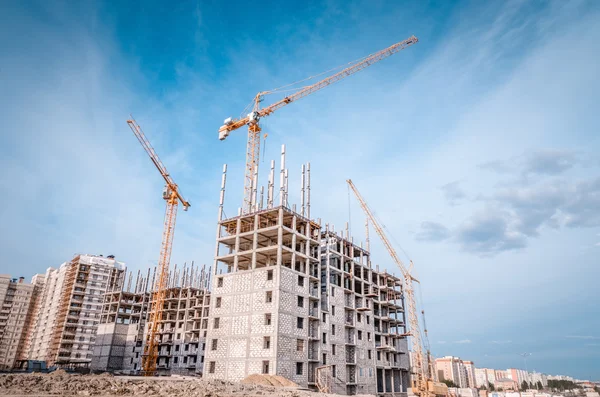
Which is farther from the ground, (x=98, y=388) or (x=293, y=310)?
(x=293, y=310)

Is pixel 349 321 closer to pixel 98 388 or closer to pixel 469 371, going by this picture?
pixel 98 388

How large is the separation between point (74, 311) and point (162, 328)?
41.0 m

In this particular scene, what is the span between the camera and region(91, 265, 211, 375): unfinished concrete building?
90.6m

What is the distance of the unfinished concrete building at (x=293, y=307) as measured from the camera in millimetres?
51938

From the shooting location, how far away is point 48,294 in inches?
5620

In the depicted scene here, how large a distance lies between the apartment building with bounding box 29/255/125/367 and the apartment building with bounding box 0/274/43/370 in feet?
26.5

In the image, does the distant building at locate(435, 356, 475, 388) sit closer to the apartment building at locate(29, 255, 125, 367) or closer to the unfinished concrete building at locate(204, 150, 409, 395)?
the unfinished concrete building at locate(204, 150, 409, 395)

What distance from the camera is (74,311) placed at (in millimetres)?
123375

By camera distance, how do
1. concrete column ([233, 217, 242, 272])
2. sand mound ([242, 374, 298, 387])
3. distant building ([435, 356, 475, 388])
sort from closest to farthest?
sand mound ([242, 374, 298, 387])
concrete column ([233, 217, 242, 272])
distant building ([435, 356, 475, 388])

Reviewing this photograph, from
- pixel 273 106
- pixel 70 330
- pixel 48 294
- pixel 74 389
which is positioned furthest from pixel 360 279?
pixel 48 294

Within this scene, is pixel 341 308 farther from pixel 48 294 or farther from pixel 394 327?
pixel 48 294

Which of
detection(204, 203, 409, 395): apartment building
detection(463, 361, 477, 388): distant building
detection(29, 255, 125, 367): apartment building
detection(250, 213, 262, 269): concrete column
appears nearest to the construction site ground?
detection(204, 203, 409, 395): apartment building

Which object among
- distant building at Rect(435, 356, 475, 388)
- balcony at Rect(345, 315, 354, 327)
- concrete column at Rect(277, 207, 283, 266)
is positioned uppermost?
concrete column at Rect(277, 207, 283, 266)

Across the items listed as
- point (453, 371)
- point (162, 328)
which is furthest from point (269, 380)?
point (453, 371)
